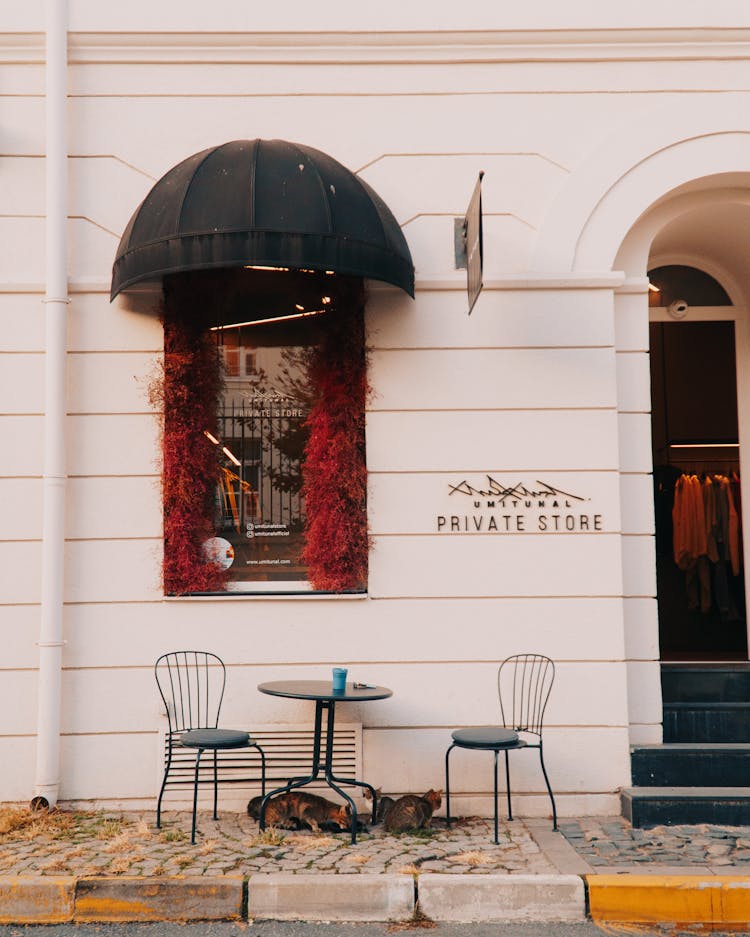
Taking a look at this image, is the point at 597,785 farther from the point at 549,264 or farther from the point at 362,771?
the point at 549,264

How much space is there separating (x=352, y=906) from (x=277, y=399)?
148 inches

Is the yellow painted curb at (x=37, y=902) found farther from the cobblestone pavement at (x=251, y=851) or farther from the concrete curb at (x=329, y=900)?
the concrete curb at (x=329, y=900)

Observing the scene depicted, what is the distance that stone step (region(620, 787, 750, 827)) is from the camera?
21.1 feet

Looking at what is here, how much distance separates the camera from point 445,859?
573 centimetres

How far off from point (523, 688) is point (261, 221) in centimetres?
382

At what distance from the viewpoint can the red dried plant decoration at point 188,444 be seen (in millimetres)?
7223

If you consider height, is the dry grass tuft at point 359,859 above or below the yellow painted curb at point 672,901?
above

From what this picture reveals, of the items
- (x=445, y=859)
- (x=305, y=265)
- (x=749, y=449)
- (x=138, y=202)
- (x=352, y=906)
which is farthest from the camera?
(x=749, y=449)

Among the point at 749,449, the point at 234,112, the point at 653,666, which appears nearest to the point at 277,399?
the point at 234,112

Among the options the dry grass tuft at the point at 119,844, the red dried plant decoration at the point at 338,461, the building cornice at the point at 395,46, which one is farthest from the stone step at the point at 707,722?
the building cornice at the point at 395,46

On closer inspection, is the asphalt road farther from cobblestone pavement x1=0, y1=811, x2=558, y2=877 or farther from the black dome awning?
the black dome awning

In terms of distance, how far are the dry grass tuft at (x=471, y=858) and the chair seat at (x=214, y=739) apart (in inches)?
59.5

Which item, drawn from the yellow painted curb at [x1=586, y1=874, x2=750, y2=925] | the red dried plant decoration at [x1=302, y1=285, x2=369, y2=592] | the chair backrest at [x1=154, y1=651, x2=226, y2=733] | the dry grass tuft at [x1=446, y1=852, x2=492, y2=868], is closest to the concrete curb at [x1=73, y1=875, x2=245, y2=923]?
the dry grass tuft at [x1=446, y1=852, x2=492, y2=868]

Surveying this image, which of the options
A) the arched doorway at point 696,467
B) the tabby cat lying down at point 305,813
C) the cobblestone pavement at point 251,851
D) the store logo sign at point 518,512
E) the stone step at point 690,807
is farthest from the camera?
the arched doorway at point 696,467
